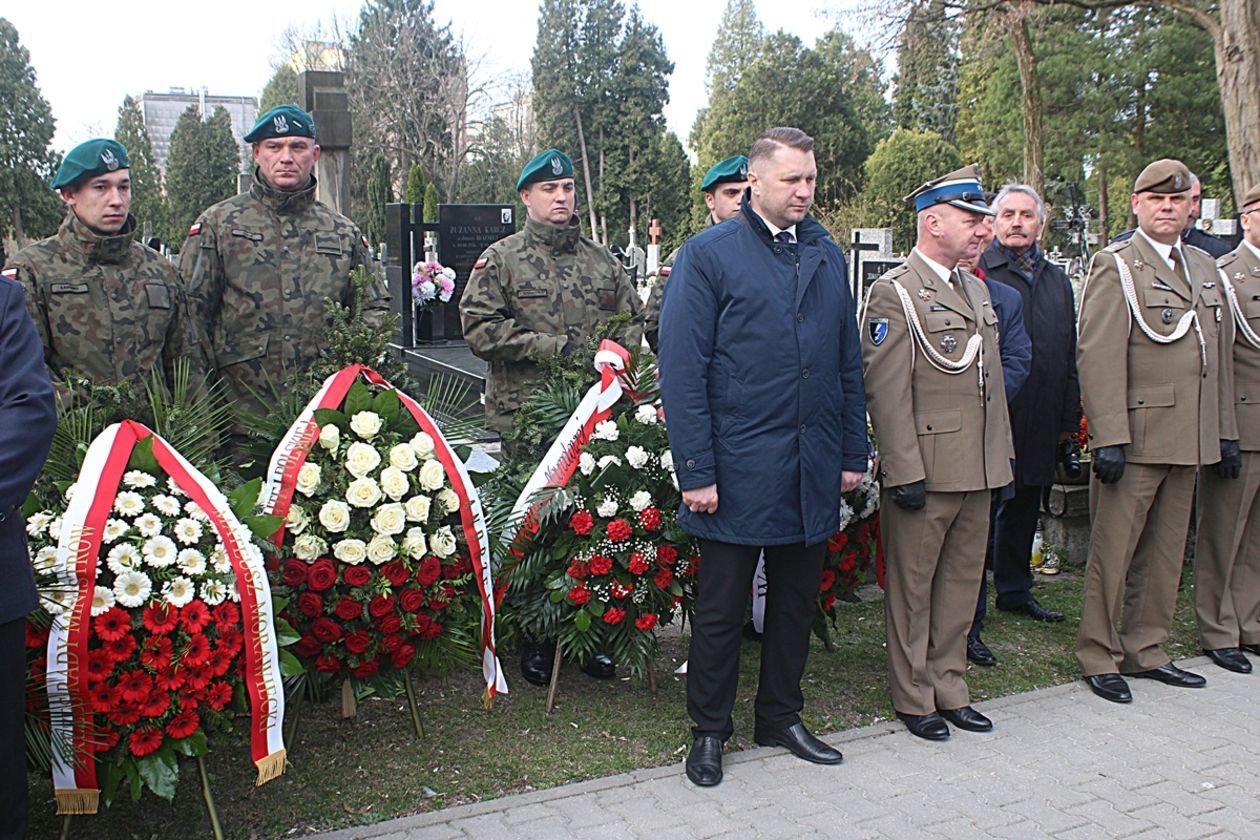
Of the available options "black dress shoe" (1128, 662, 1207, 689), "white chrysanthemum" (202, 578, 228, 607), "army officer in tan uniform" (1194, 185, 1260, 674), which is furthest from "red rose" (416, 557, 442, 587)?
"army officer in tan uniform" (1194, 185, 1260, 674)

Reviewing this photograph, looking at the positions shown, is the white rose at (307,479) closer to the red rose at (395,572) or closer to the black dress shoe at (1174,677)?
the red rose at (395,572)

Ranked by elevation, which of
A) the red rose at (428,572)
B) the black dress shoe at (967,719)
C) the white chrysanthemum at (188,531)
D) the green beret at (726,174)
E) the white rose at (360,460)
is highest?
the green beret at (726,174)

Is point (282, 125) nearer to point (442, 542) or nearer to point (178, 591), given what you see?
point (442, 542)

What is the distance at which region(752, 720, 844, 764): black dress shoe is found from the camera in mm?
3832

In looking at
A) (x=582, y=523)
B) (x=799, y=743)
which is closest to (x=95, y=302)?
(x=582, y=523)

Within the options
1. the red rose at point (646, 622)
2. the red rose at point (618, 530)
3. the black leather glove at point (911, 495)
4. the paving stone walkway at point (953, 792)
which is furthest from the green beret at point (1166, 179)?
the red rose at point (646, 622)

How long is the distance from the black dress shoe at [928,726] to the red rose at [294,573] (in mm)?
2172

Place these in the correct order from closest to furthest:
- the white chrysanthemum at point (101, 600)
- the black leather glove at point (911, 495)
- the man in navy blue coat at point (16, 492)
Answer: the man in navy blue coat at point (16, 492)
the white chrysanthemum at point (101, 600)
the black leather glove at point (911, 495)

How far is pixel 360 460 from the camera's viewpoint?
3.56m

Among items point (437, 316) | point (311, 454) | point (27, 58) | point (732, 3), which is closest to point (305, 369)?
point (311, 454)

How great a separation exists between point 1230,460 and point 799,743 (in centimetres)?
230

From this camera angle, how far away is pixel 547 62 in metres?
54.0

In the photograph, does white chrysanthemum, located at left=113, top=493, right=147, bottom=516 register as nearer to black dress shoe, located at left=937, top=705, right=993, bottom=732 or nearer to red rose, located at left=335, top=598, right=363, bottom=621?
red rose, located at left=335, top=598, right=363, bottom=621

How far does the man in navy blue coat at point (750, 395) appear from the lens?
3590 millimetres
